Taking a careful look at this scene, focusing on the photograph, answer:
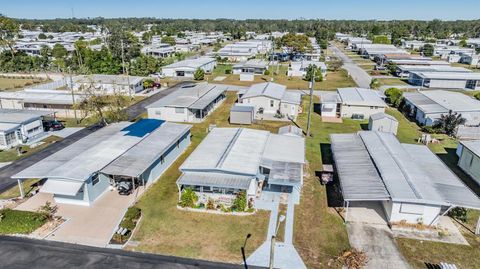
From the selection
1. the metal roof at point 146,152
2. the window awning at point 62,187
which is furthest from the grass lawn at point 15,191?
the metal roof at point 146,152

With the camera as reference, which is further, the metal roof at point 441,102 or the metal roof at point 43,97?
the metal roof at point 43,97

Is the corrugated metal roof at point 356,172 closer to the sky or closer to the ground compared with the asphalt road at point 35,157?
closer to the sky

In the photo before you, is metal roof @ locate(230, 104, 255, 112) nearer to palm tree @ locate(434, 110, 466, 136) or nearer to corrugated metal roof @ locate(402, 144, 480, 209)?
corrugated metal roof @ locate(402, 144, 480, 209)

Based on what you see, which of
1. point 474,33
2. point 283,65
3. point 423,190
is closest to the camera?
point 423,190

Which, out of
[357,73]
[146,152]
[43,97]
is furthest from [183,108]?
[357,73]

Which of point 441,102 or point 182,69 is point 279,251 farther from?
point 182,69

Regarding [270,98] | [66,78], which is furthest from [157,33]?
[270,98]

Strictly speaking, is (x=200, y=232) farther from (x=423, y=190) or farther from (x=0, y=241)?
(x=423, y=190)

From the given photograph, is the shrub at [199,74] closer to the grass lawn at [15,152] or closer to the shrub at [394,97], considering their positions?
the shrub at [394,97]
